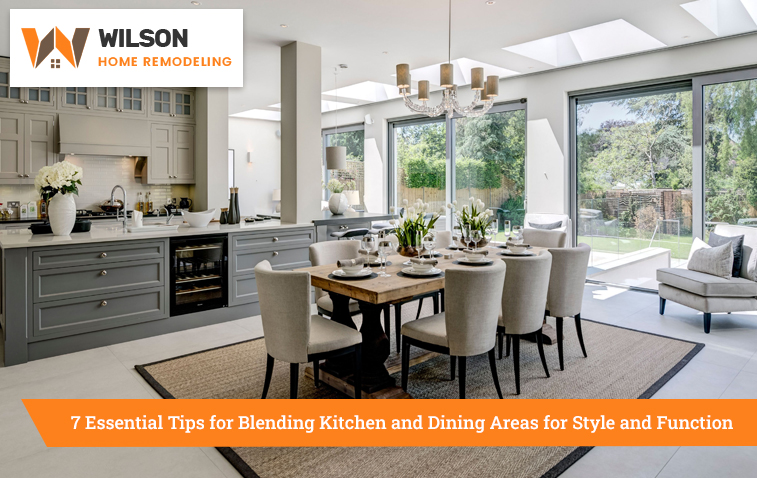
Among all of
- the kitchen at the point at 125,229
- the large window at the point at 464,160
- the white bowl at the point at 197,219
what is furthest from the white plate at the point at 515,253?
the large window at the point at 464,160

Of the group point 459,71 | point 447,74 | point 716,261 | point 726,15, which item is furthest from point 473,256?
point 459,71

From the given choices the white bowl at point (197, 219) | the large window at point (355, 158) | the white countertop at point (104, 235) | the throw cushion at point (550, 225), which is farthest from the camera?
the large window at point (355, 158)

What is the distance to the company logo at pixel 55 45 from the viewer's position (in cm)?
432

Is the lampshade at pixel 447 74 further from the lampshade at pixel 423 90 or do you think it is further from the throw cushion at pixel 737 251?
the throw cushion at pixel 737 251

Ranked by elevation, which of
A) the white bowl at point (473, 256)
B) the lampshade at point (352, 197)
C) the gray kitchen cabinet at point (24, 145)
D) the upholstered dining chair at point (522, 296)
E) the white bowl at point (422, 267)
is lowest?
the upholstered dining chair at point (522, 296)

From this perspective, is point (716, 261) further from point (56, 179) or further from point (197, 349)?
point (56, 179)

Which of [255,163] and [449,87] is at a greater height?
[255,163]

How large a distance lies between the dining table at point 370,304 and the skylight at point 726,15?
12.6 feet

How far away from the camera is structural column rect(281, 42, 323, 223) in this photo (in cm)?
497

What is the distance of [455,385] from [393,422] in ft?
1.93

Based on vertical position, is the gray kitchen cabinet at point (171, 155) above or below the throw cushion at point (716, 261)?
above

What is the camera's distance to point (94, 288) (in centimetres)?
371

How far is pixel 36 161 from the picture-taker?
18.5ft

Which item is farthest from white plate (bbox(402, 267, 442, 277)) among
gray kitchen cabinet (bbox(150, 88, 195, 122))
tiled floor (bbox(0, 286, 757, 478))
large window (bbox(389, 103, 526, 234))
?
gray kitchen cabinet (bbox(150, 88, 195, 122))
